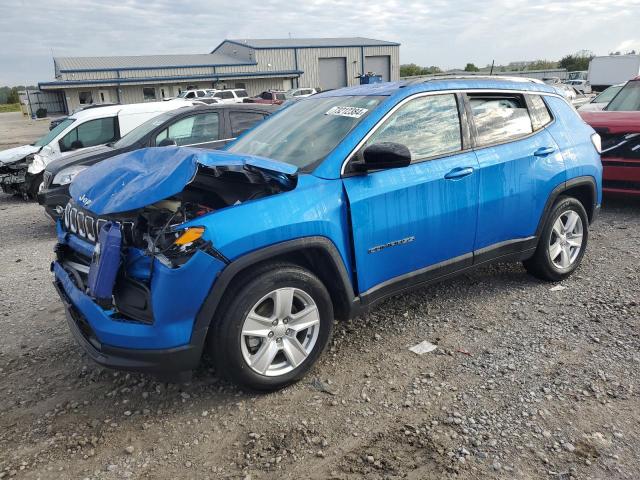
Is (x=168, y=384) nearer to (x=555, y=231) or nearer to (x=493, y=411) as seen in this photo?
(x=493, y=411)

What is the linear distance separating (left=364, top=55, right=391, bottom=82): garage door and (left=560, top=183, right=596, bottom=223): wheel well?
2052 inches

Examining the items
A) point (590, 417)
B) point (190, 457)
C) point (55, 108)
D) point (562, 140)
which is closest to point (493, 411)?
point (590, 417)

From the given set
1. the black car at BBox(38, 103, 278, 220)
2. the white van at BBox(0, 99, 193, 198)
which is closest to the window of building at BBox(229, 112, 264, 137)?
the black car at BBox(38, 103, 278, 220)

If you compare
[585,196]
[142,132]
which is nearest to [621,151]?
[585,196]

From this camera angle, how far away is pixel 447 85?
155 inches

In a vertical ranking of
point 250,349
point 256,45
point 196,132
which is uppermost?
point 256,45

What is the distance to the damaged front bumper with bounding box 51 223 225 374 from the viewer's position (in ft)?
8.81

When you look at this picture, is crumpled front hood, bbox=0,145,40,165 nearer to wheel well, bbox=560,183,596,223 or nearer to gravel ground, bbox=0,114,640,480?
gravel ground, bbox=0,114,640,480

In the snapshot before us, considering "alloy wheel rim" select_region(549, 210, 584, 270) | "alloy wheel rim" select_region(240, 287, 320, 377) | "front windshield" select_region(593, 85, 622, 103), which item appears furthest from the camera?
"front windshield" select_region(593, 85, 622, 103)

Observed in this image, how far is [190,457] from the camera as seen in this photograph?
8.80 ft

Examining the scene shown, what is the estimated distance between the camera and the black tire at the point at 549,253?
4.49 metres

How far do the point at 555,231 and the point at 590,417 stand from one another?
2.15 m

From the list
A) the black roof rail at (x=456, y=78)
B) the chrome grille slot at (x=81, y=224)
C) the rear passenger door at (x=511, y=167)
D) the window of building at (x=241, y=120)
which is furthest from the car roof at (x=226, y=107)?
the chrome grille slot at (x=81, y=224)

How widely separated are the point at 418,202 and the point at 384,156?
493 millimetres
